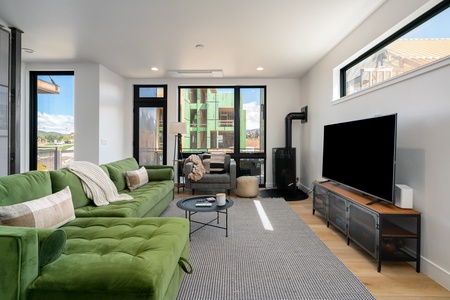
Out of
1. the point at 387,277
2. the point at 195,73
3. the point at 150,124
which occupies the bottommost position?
the point at 387,277

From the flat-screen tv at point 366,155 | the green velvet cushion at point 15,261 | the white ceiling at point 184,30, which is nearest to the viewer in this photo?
the green velvet cushion at point 15,261

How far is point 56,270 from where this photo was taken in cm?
114

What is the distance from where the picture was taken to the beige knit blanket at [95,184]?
7.95 feet

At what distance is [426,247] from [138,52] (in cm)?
452

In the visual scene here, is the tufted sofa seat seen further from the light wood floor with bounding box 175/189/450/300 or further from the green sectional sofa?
the light wood floor with bounding box 175/189/450/300

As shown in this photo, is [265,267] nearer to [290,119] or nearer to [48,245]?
[48,245]

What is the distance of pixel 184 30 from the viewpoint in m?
3.10

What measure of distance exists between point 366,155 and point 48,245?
276cm

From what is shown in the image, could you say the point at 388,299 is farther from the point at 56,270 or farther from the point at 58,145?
the point at 58,145

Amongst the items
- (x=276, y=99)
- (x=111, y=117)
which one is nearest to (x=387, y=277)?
(x=276, y=99)

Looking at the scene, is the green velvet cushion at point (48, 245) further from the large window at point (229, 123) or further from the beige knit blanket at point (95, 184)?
the large window at point (229, 123)

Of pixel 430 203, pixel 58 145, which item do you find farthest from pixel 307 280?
pixel 58 145

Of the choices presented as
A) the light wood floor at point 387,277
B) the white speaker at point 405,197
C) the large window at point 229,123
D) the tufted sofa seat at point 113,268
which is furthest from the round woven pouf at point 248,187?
the tufted sofa seat at point 113,268

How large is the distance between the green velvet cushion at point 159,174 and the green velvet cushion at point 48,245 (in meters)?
2.53
